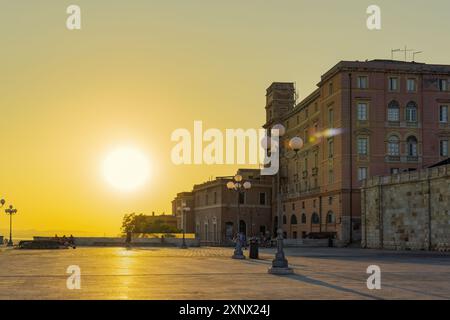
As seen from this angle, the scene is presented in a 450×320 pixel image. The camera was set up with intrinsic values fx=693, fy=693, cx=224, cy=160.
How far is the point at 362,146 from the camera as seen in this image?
251ft

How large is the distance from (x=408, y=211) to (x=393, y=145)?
1827 centimetres

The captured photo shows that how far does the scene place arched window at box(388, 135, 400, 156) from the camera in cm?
7694

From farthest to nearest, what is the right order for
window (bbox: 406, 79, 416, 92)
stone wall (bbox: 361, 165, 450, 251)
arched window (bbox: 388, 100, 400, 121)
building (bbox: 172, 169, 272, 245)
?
building (bbox: 172, 169, 272, 245), arched window (bbox: 388, 100, 400, 121), window (bbox: 406, 79, 416, 92), stone wall (bbox: 361, 165, 450, 251)

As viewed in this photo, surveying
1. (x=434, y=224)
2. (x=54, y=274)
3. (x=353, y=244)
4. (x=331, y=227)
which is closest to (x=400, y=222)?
(x=434, y=224)

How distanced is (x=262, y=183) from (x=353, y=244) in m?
43.7

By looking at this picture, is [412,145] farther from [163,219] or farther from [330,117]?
[163,219]

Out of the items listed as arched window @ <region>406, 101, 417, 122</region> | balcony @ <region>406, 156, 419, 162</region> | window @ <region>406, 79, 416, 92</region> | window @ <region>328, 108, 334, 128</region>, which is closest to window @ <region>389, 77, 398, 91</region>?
window @ <region>406, 79, 416, 92</region>

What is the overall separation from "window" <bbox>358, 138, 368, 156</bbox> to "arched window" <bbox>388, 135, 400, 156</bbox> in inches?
109

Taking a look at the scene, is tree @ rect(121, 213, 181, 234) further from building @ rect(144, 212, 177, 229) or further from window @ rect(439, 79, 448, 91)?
window @ rect(439, 79, 448, 91)

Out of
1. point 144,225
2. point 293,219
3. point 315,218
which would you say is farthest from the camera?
point 144,225

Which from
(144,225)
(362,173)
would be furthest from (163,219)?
(362,173)

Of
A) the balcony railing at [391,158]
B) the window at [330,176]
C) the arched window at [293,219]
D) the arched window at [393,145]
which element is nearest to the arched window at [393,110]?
the arched window at [393,145]

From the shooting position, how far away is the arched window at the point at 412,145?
77062mm

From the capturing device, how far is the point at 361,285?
19.1 meters
